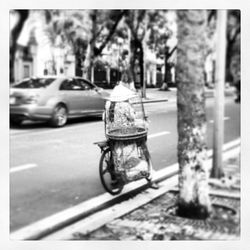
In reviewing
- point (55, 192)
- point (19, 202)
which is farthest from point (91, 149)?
point (19, 202)

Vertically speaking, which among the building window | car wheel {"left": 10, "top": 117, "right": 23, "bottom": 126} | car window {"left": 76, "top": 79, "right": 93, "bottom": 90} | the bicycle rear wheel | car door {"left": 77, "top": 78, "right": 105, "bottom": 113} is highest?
the building window

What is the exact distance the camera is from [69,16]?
144 inches

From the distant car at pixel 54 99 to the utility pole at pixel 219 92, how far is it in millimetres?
1039

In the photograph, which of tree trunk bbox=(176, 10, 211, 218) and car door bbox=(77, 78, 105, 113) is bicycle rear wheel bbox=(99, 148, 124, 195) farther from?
tree trunk bbox=(176, 10, 211, 218)

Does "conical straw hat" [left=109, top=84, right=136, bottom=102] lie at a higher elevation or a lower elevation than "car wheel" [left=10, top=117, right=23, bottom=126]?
higher

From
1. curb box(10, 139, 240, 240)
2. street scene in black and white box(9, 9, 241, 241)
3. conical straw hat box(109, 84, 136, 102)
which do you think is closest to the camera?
curb box(10, 139, 240, 240)

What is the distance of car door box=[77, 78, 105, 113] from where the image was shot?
3.73 metres

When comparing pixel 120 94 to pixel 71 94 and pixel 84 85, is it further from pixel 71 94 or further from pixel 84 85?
pixel 71 94

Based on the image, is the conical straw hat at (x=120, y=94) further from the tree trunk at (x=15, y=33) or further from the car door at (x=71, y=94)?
the tree trunk at (x=15, y=33)

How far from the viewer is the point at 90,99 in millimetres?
3762

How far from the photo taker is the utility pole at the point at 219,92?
3668mm

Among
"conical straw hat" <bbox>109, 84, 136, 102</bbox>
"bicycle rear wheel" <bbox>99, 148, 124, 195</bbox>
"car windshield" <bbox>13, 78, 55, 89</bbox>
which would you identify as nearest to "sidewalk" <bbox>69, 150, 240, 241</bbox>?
"bicycle rear wheel" <bbox>99, 148, 124, 195</bbox>

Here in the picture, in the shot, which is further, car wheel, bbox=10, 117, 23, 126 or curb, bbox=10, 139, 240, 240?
car wheel, bbox=10, 117, 23, 126

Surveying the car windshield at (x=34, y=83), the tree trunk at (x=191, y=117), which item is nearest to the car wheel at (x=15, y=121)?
the car windshield at (x=34, y=83)
